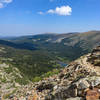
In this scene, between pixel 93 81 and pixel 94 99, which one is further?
pixel 93 81

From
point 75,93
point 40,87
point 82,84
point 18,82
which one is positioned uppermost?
point 82,84

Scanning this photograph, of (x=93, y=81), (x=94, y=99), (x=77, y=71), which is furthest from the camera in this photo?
(x=77, y=71)

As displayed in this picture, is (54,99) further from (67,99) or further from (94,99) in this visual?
(94,99)

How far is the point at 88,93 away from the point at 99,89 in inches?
60.4

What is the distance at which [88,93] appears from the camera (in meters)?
18.6

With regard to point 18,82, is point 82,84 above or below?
above

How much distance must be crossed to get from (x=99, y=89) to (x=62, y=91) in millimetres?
6460

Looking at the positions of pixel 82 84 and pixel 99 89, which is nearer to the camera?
pixel 99 89

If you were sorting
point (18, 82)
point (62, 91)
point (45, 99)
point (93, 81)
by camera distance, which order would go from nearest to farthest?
point (93, 81), point (62, 91), point (45, 99), point (18, 82)

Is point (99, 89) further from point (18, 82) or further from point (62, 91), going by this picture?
point (18, 82)

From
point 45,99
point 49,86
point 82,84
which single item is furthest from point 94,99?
point 49,86

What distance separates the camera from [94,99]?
1772 centimetres

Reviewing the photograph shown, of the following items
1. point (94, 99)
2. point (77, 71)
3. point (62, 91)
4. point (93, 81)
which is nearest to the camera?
point (94, 99)

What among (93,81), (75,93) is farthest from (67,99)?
(93,81)
